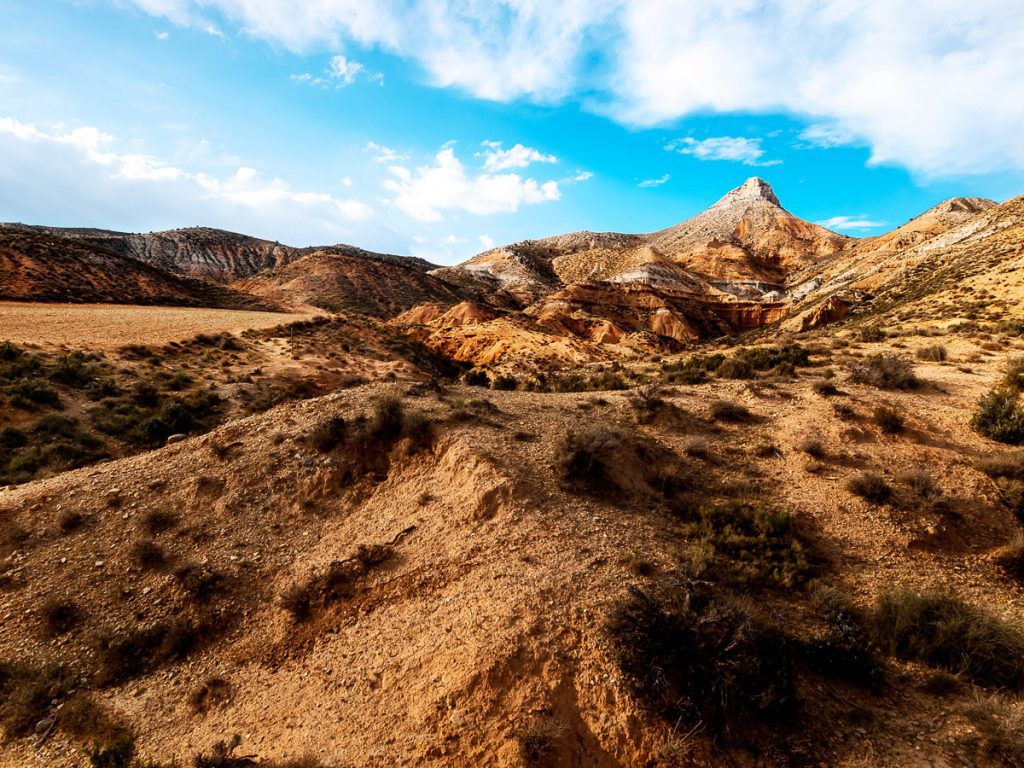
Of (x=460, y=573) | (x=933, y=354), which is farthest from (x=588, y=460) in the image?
(x=933, y=354)

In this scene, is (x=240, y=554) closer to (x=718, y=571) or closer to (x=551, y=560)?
(x=551, y=560)

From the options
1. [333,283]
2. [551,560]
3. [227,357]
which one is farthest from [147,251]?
[551,560]

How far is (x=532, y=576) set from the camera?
682cm

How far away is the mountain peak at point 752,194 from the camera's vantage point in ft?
363

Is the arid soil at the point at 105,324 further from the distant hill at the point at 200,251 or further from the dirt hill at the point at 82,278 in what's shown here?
the distant hill at the point at 200,251

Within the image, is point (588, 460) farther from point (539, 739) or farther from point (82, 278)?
point (82, 278)

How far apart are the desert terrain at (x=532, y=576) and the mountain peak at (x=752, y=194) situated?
355 ft

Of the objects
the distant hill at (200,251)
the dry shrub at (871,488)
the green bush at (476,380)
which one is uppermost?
the distant hill at (200,251)

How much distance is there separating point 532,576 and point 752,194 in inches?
4993

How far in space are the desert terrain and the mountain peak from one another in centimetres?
10823

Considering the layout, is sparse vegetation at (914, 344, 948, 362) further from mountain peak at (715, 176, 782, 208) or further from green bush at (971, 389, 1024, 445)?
mountain peak at (715, 176, 782, 208)

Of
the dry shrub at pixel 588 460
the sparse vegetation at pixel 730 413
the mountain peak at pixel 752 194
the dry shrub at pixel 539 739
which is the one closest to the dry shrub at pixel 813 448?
the sparse vegetation at pixel 730 413

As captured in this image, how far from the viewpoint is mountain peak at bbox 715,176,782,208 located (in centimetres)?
11056

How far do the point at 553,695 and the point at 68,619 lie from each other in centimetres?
716
